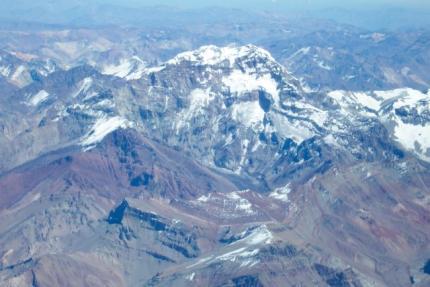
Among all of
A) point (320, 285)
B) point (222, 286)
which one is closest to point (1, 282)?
point (222, 286)

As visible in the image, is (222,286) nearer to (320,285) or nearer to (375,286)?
(320,285)

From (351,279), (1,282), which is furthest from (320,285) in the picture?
(1,282)

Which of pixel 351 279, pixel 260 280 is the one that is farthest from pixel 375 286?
pixel 260 280

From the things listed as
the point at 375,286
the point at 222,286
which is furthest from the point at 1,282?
the point at 375,286

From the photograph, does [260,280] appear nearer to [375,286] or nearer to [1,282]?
[375,286]

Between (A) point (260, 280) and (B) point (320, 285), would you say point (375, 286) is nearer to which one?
(B) point (320, 285)

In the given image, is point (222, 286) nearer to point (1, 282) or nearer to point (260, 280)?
point (260, 280)
